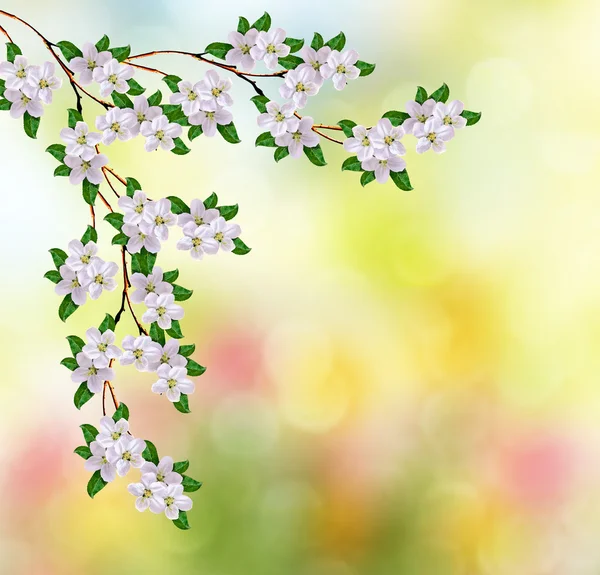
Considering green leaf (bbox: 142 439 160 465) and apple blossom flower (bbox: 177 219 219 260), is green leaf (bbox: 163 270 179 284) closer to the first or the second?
apple blossom flower (bbox: 177 219 219 260)

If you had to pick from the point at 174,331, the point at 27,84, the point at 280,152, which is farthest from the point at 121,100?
the point at 174,331

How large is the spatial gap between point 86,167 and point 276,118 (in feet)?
0.90

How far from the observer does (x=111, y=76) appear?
35.9 inches

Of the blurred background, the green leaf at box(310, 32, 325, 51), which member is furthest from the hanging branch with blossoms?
the blurred background

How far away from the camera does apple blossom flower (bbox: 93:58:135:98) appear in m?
A: 0.91

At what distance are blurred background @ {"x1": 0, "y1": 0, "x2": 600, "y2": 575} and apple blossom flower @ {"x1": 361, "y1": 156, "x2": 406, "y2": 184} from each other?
1.22 ft

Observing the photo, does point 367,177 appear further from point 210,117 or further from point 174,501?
point 174,501

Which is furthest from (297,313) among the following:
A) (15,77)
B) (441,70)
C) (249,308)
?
(15,77)

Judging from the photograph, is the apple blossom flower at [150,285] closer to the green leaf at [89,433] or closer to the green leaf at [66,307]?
the green leaf at [66,307]

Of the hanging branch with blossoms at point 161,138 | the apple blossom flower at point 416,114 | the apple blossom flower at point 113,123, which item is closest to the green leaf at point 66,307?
the hanging branch with blossoms at point 161,138

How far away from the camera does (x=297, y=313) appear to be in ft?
4.41

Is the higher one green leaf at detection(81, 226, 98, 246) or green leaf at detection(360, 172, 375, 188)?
green leaf at detection(360, 172, 375, 188)

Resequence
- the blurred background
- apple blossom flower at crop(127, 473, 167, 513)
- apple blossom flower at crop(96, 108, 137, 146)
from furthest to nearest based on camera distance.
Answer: the blurred background, apple blossom flower at crop(127, 473, 167, 513), apple blossom flower at crop(96, 108, 137, 146)

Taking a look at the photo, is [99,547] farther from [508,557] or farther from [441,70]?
[441,70]
